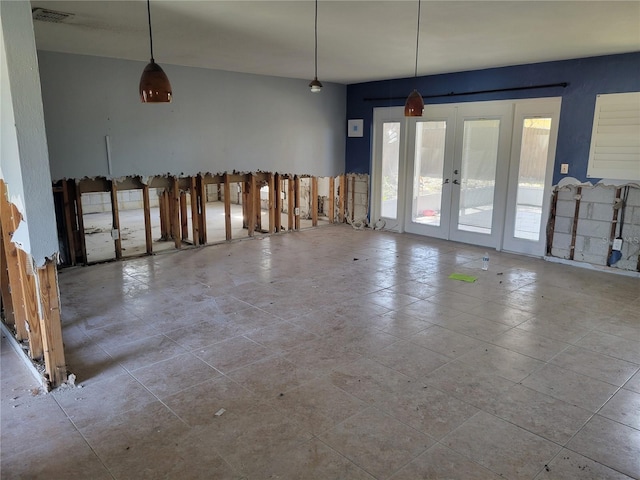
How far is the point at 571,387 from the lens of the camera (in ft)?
10.1

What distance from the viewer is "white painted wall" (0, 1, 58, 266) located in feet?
8.60

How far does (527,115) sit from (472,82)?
101 cm

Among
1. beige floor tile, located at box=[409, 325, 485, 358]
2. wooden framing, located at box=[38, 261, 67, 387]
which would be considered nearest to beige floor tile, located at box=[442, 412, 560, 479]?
beige floor tile, located at box=[409, 325, 485, 358]

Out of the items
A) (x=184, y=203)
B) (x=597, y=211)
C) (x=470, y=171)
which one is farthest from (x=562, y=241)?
(x=184, y=203)

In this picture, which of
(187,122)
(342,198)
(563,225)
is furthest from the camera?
(342,198)

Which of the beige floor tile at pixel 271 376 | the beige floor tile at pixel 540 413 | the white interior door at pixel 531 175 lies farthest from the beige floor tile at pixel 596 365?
the white interior door at pixel 531 175

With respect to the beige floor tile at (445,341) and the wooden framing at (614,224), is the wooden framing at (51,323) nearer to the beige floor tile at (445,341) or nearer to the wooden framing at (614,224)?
the beige floor tile at (445,341)

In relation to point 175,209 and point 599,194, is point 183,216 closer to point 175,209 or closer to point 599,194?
point 175,209

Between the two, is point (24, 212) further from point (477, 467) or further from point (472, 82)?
point (472, 82)

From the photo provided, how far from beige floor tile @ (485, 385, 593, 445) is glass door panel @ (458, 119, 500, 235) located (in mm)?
4327

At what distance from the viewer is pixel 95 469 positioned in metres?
2.30

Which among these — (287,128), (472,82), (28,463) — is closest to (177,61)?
(287,128)

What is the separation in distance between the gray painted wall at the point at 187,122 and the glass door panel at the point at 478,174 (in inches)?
103

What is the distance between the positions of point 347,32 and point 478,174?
3581 mm
